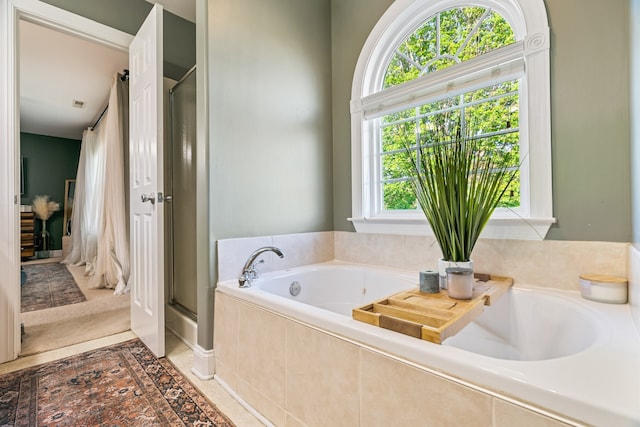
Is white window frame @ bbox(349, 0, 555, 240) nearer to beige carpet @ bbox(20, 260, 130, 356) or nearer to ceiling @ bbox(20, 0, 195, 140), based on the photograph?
ceiling @ bbox(20, 0, 195, 140)

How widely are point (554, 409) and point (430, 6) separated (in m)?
2.07

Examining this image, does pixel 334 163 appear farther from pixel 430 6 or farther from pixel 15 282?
pixel 15 282

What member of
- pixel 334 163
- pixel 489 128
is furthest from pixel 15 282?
pixel 489 128

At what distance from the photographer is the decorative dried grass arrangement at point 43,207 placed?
561 cm

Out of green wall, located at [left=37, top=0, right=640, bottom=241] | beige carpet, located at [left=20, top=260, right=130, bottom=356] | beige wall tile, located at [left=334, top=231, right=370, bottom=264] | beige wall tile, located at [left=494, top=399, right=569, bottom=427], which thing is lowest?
beige carpet, located at [left=20, top=260, right=130, bottom=356]

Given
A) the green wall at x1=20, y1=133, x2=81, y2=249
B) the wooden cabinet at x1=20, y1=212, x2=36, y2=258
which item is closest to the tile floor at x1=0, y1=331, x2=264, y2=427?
the wooden cabinet at x1=20, y1=212, x2=36, y2=258

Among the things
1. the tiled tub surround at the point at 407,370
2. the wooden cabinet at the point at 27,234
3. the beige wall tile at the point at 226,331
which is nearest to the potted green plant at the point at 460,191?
the tiled tub surround at the point at 407,370

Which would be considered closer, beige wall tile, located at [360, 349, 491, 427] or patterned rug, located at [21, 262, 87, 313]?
beige wall tile, located at [360, 349, 491, 427]

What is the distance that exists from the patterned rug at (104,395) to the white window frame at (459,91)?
142 cm

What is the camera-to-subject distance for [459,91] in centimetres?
162

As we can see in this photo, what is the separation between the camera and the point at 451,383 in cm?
66

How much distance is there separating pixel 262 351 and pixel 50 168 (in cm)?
720

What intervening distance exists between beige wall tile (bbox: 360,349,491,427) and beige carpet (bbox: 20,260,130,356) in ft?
6.95

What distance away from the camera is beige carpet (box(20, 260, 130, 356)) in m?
1.94
